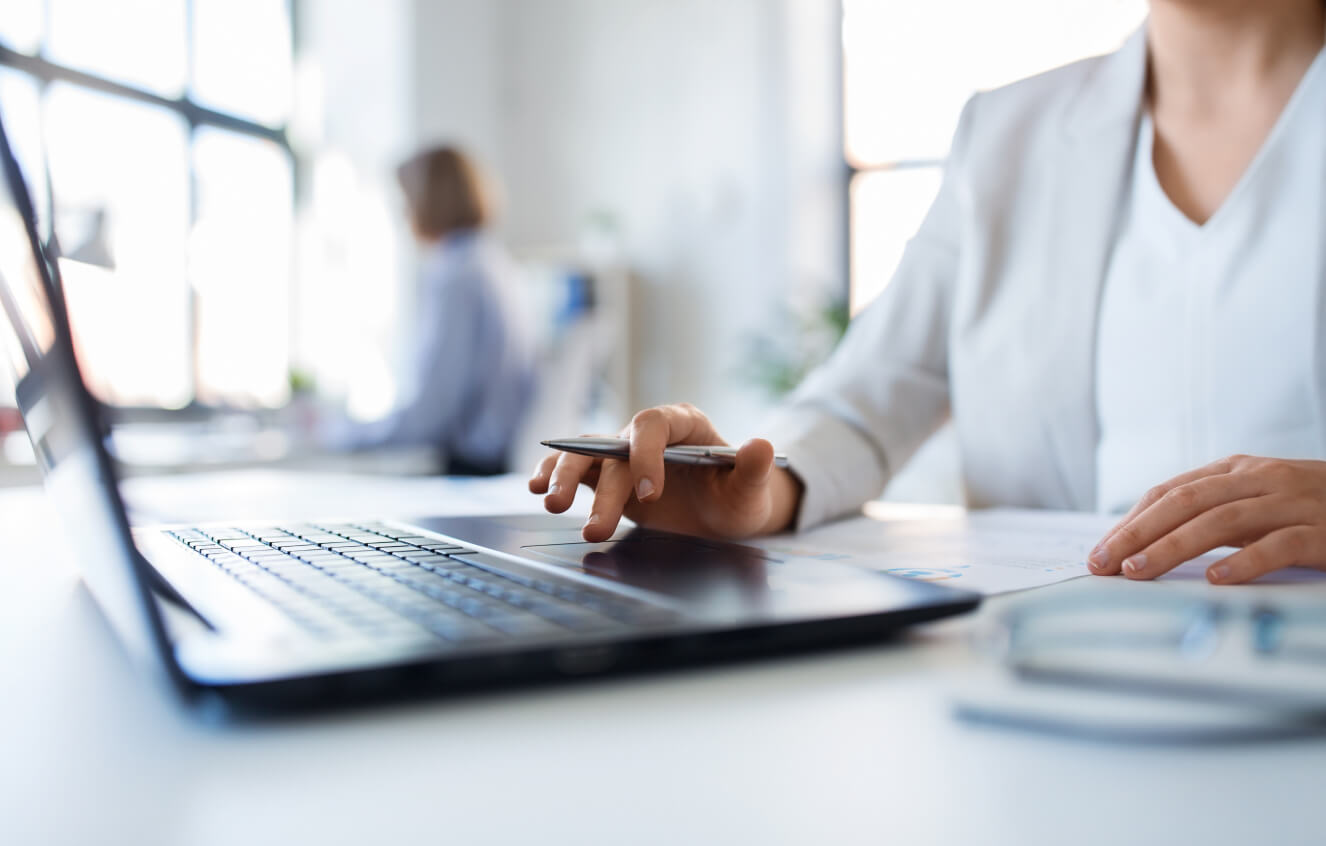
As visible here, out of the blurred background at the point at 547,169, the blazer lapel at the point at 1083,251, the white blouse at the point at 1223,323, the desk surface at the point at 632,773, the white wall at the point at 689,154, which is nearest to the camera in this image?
the desk surface at the point at 632,773

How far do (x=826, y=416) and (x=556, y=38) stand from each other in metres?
4.49

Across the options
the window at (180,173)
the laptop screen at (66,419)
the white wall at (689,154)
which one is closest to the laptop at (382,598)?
the laptop screen at (66,419)

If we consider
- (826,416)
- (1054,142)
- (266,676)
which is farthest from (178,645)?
(1054,142)

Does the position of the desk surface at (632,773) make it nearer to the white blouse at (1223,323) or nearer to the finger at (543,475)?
the finger at (543,475)

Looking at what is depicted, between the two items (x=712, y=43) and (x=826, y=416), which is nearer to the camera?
(x=826, y=416)

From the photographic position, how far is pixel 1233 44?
0.95 metres

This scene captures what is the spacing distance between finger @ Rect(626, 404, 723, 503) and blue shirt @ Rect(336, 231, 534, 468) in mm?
2159

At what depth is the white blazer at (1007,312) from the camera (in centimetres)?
96

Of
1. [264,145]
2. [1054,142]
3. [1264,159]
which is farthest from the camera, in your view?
[264,145]

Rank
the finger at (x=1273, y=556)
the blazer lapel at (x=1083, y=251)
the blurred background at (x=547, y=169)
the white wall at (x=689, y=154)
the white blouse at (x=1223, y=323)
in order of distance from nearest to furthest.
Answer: the finger at (x=1273, y=556), the white blouse at (x=1223, y=323), the blazer lapel at (x=1083, y=251), the blurred background at (x=547, y=169), the white wall at (x=689, y=154)

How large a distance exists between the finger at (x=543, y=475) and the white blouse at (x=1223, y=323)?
0.54m

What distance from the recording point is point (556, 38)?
4.94 m

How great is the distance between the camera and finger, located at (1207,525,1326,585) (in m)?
0.49

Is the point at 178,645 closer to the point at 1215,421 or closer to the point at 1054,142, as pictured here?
the point at 1215,421
